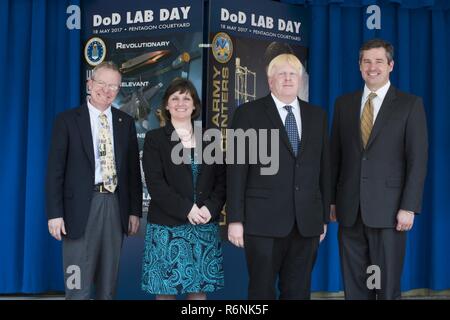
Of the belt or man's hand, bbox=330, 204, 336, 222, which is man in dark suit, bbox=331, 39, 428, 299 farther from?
the belt

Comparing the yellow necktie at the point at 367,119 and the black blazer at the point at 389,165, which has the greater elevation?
the yellow necktie at the point at 367,119

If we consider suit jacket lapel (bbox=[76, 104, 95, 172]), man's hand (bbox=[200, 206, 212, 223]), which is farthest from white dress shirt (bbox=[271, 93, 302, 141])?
suit jacket lapel (bbox=[76, 104, 95, 172])

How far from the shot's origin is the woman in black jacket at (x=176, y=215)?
2822 mm

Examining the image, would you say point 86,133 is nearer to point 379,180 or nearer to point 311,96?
point 379,180

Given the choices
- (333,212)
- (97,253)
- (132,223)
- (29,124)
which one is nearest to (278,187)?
(333,212)

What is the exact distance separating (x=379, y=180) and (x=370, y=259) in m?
0.40

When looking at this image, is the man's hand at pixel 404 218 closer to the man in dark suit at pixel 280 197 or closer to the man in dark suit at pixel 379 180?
the man in dark suit at pixel 379 180

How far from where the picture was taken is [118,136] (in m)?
2.96

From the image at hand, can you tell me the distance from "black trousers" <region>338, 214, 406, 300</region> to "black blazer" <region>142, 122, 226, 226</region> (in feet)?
2.28

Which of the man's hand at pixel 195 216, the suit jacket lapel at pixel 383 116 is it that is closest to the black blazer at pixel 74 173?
the man's hand at pixel 195 216

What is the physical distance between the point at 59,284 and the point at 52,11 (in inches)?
82.7

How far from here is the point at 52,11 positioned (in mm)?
4242
